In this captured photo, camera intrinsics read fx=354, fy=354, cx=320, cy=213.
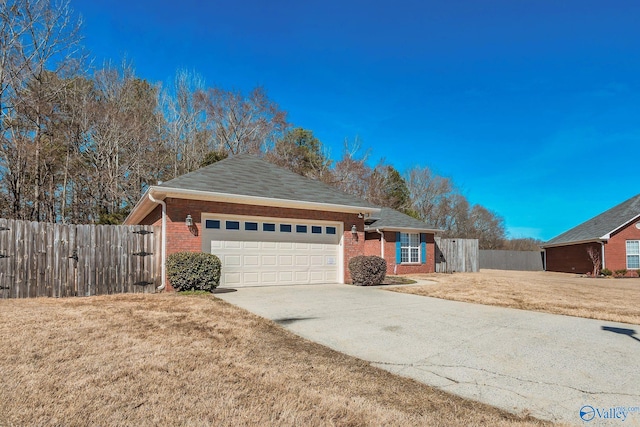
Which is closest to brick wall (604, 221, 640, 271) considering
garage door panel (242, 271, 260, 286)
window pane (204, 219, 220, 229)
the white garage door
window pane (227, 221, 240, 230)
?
the white garage door

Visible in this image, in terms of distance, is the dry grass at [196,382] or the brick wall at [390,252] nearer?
the dry grass at [196,382]

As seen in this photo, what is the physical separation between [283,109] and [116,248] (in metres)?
20.1

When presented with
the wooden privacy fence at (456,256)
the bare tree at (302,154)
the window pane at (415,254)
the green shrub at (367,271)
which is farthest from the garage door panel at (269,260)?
the bare tree at (302,154)

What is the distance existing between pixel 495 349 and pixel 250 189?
27.7 ft

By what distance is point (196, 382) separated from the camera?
326cm

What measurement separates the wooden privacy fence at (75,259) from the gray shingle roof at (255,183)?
181 centimetres

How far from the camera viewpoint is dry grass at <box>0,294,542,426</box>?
2629 mm

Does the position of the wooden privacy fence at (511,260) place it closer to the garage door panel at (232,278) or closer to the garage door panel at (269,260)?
the garage door panel at (269,260)

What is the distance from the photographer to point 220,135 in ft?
83.4

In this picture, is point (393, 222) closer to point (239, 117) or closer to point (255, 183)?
point (255, 183)

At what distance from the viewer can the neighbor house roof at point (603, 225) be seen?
2181 centimetres

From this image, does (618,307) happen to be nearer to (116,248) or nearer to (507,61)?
(507,61)

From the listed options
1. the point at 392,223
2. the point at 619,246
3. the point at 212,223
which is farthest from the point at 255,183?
the point at 619,246

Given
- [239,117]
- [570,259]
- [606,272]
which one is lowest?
[606,272]
